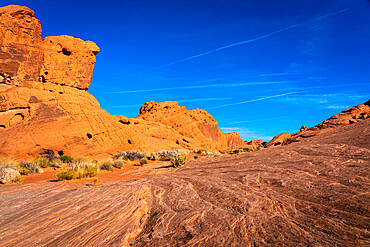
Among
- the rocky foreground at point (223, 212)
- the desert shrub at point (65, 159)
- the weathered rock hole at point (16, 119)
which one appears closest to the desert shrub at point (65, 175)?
the rocky foreground at point (223, 212)

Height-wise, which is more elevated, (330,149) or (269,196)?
(330,149)

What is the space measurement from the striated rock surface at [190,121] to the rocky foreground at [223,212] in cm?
4207

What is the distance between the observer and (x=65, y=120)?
→ 21.9m

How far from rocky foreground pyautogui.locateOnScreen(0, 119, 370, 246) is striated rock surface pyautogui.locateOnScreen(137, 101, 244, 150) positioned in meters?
42.1

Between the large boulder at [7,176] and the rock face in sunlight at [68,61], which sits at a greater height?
the rock face in sunlight at [68,61]

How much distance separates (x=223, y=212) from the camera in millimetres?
3898

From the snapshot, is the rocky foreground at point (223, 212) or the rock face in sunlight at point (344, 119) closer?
the rocky foreground at point (223, 212)

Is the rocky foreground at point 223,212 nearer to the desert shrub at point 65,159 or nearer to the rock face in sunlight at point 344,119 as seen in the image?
the desert shrub at point 65,159

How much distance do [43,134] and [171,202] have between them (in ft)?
67.8

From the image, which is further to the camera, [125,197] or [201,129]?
[201,129]

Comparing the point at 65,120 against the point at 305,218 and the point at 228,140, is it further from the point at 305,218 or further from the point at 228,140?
the point at 228,140

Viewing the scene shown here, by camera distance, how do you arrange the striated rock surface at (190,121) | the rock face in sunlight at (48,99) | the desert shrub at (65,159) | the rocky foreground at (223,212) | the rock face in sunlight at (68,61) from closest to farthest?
the rocky foreground at (223,212)
the desert shrub at (65,159)
the rock face in sunlight at (48,99)
the rock face in sunlight at (68,61)
the striated rock surface at (190,121)

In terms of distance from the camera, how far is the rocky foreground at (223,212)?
9.50 feet

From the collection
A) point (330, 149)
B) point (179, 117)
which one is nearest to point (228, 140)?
point (179, 117)
